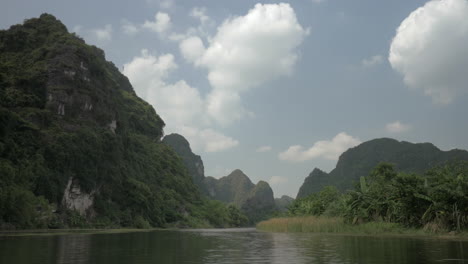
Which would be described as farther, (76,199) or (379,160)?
(379,160)

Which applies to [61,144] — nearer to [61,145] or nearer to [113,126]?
[61,145]

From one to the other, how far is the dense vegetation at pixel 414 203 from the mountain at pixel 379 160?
108988 millimetres

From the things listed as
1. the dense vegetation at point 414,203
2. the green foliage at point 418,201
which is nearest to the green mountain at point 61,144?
the dense vegetation at point 414,203

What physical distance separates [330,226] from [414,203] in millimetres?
9160

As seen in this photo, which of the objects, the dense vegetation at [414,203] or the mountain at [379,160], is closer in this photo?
the dense vegetation at [414,203]

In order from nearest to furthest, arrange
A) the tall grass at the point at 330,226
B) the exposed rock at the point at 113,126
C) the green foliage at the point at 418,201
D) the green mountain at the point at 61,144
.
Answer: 1. the green foliage at the point at 418,201
2. the tall grass at the point at 330,226
3. the green mountain at the point at 61,144
4. the exposed rock at the point at 113,126

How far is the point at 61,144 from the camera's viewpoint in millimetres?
68062

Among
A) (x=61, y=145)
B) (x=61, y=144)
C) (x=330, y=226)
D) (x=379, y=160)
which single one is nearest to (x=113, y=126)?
(x=61, y=144)

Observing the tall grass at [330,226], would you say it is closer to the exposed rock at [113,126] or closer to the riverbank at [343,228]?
the riverbank at [343,228]

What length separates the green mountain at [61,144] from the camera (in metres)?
55.8

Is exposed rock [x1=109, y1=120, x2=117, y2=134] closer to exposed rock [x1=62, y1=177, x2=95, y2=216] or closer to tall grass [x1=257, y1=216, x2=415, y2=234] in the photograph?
exposed rock [x1=62, y1=177, x2=95, y2=216]

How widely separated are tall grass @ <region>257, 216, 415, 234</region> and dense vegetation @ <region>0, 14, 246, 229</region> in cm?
2918

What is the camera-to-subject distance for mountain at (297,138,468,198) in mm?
146450

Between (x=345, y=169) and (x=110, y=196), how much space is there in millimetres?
135467
